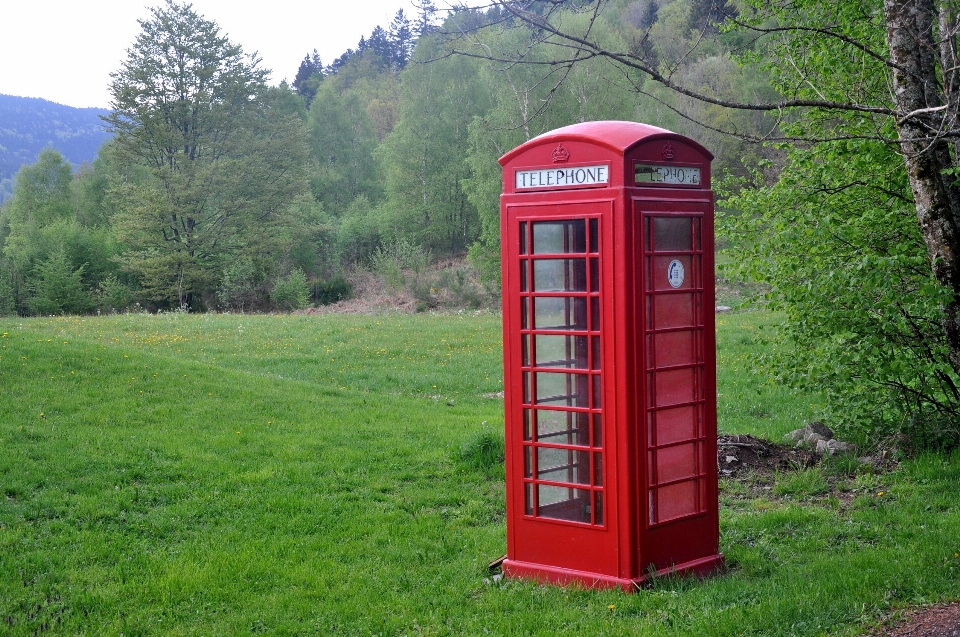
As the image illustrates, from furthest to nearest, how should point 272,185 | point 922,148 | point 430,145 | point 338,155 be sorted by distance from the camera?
point 338,155 → point 430,145 → point 272,185 → point 922,148

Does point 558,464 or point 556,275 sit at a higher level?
point 556,275

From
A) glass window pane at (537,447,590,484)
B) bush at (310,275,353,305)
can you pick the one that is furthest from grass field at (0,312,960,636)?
bush at (310,275,353,305)

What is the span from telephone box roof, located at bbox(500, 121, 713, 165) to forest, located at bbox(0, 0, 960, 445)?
0.49 metres

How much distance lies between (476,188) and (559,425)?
3018 centimetres

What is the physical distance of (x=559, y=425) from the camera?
17.5 ft

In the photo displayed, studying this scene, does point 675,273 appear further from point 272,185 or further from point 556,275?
point 272,185

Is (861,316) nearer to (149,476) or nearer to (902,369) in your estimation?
(902,369)

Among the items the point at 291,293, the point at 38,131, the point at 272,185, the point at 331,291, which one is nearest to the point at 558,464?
the point at 291,293

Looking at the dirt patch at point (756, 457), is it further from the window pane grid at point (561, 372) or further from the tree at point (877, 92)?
the window pane grid at point (561, 372)

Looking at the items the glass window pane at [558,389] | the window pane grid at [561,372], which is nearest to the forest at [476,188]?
the window pane grid at [561,372]

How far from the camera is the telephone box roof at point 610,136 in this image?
491 cm

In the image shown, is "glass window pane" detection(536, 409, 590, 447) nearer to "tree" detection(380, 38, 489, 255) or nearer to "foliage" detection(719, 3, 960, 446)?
"foliage" detection(719, 3, 960, 446)

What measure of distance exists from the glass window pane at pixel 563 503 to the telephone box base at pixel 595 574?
32 centimetres

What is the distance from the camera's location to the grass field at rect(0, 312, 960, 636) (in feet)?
15.8
